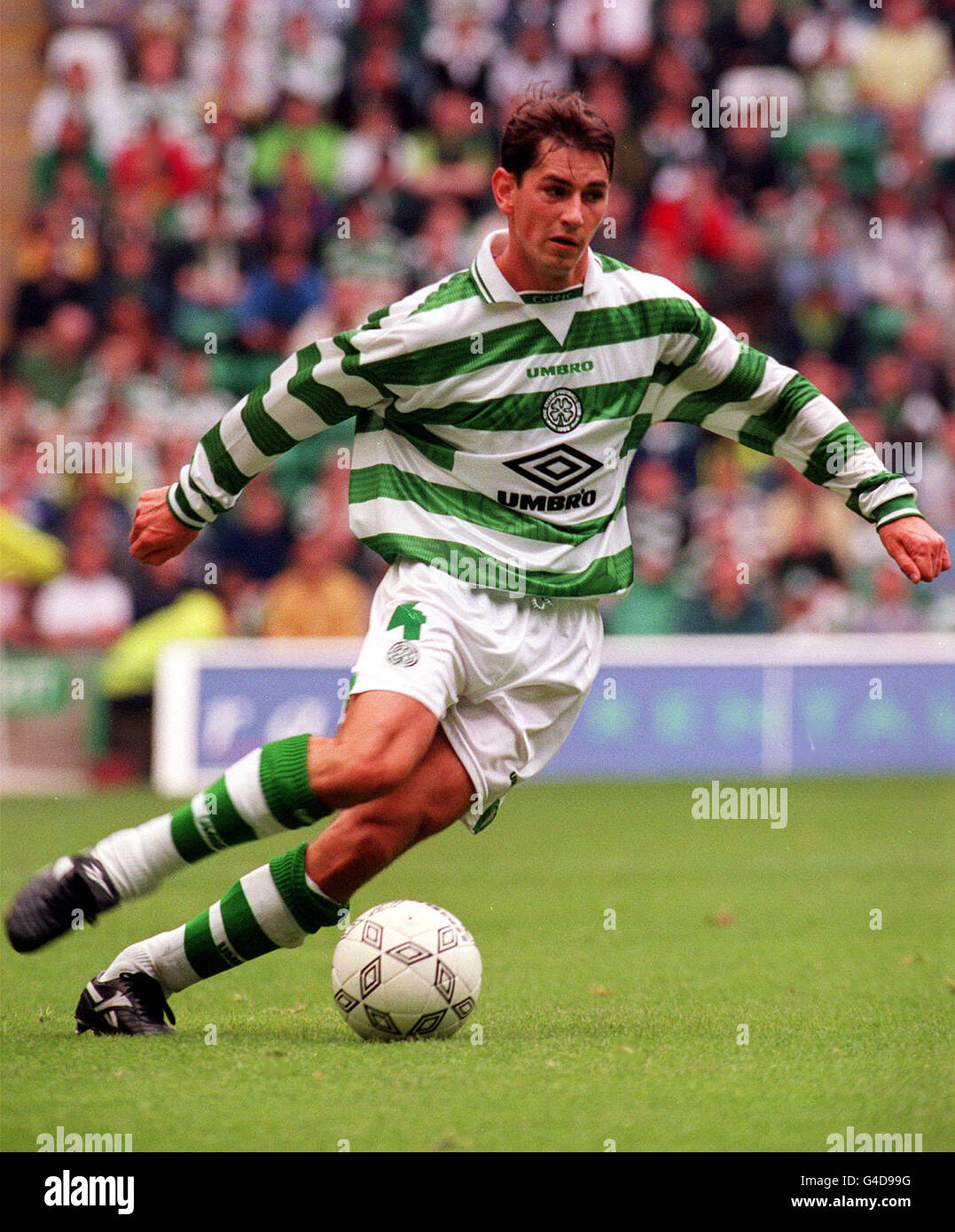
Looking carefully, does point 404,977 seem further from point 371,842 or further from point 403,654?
point 403,654

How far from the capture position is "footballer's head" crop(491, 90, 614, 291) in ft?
15.0

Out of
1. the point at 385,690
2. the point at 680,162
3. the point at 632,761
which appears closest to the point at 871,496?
the point at 385,690

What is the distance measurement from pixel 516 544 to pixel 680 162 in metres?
10.9

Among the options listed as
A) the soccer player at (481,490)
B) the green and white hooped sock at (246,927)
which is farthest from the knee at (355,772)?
the green and white hooped sock at (246,927)

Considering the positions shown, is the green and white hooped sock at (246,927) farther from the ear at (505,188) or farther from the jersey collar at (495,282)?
the ear at (505,188)

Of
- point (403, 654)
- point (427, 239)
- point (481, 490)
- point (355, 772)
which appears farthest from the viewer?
point (427, 239)

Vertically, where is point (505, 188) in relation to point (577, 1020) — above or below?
above

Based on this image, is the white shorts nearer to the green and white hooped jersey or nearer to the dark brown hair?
the green and white hooped jersey

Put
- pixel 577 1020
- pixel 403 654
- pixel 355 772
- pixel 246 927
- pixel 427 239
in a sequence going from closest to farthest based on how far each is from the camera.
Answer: pixel 355 772 < pixel 403 654 < pixel 246 927 < pixel 577 1020 < pixel 427 239

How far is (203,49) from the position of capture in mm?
14984

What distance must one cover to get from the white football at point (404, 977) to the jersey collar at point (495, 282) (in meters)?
1.60

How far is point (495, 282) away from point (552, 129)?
1.31 feet

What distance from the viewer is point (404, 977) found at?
4656mm

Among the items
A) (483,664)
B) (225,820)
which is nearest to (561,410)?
(483,664)
